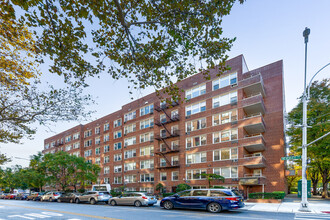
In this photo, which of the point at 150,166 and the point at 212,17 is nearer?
the point at 212,17

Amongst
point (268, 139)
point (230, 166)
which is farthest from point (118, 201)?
point (268, 139)

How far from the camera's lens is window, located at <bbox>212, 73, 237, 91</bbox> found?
32188 mm

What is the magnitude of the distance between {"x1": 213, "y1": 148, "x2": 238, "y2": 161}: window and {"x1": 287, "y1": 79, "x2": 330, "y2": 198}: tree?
23.7 ft

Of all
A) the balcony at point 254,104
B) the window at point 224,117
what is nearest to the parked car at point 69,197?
the window at point 224,117

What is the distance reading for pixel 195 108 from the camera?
36094 millimetres

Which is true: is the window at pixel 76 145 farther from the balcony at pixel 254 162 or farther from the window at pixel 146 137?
the balcony at pixel 254 162

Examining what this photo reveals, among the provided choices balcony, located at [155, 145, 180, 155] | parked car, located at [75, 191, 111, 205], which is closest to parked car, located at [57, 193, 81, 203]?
parked car, located at [75, 191, 111, 205]

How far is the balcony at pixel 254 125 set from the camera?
28531 mm

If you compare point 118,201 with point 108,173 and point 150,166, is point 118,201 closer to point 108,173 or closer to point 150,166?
point 150,166

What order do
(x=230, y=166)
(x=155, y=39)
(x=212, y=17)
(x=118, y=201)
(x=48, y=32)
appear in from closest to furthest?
(x=48, y=32) → (x=212, y=17) → (x=155, y=39) → (x=118, y=201) → (x=230, y=166)

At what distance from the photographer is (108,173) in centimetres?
5038

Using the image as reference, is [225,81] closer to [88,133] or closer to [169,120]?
[169,120]

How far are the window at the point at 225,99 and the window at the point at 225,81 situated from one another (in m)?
1.43

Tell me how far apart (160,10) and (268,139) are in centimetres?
2696
